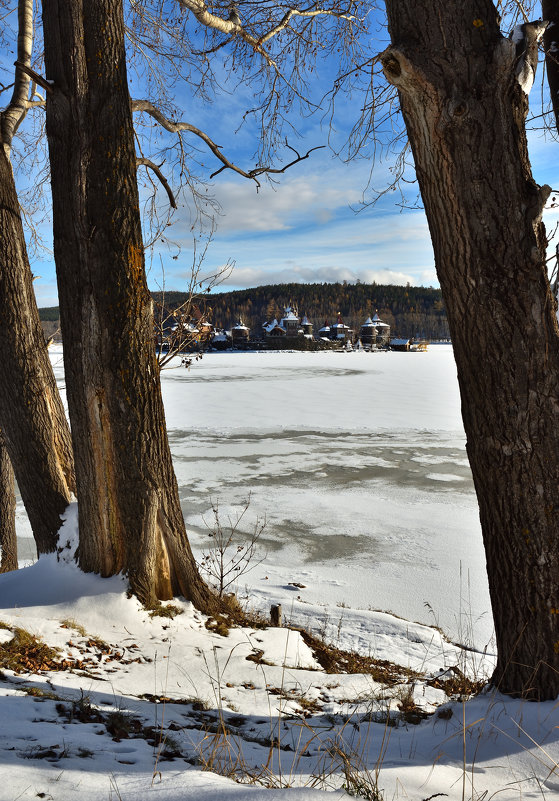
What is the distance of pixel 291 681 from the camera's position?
3467 millimetres

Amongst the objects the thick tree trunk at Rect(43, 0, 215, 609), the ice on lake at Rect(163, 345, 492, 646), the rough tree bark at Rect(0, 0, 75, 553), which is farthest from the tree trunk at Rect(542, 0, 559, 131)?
the ice on lake at Rect(163, 345, 492, 646)

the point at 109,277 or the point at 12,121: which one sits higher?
the point at 12,121

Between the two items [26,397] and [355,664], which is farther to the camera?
[26,397]

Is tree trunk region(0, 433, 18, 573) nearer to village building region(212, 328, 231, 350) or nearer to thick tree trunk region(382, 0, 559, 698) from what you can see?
thick tree trunk region(382, 0, 559, 698)

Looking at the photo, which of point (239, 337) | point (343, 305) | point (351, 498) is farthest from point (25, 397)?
point (343, 305)

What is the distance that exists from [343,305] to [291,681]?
13619 cm

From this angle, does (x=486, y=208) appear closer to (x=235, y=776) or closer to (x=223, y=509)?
(x=235, y=776)

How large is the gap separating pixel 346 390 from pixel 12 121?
20.9 metres

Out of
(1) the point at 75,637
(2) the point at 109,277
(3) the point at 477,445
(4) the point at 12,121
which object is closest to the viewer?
(3) the point at 477,445

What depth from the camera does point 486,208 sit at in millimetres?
2541

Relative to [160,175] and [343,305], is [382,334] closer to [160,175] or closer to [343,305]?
[343,305]

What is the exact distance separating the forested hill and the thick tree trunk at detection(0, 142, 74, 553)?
11197cm

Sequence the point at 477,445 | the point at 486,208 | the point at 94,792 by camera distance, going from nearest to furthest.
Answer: the point at 94,792 < the point at 486,208 < the point at 477,445

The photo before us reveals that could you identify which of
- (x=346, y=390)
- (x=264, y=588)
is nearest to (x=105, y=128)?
(x=264, y=588)
